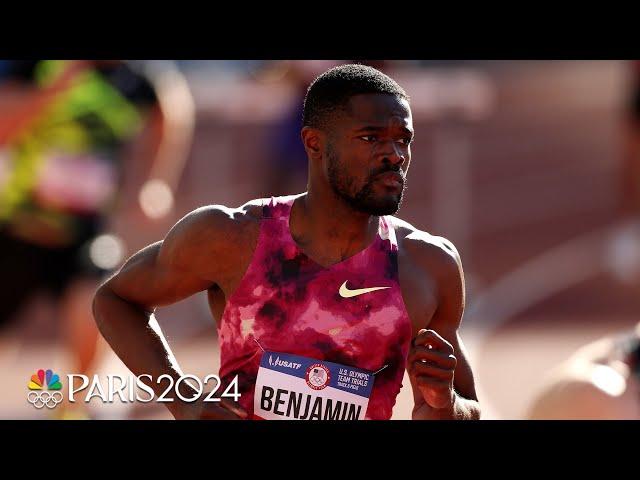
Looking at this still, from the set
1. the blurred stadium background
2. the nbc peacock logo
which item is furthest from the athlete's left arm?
the nbc peacock logo

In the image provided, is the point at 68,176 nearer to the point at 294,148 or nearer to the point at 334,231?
the point at 294,148

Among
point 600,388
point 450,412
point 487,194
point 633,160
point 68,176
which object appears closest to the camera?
point 450,412

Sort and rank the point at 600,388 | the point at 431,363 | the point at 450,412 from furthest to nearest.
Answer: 1. the point at 600,388
2. the point at 450,412
3. the point at 431,363

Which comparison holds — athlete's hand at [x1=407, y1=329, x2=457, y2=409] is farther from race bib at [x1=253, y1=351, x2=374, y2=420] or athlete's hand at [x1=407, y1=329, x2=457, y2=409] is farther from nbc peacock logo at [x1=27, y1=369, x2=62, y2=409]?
nbc peacock logo at [x1=27, y1=369, x2=62, y2=409]

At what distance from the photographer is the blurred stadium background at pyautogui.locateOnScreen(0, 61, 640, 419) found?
27.6 ft

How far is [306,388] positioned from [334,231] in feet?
1.43

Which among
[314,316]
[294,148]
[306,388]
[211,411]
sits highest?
[294,148]

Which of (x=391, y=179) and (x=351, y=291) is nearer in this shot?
(x=391, y=179)

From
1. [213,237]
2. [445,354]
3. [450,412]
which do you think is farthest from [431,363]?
[213,237]

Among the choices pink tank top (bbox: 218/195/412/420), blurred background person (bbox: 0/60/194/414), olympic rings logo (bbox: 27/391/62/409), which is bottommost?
olympic rings logo (bbox: 27/391/62/409)

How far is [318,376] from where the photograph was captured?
3.18 metres

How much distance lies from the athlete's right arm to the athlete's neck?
0.59 ft

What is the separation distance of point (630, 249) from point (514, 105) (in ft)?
20.3

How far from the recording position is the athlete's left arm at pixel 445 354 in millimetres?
2924
